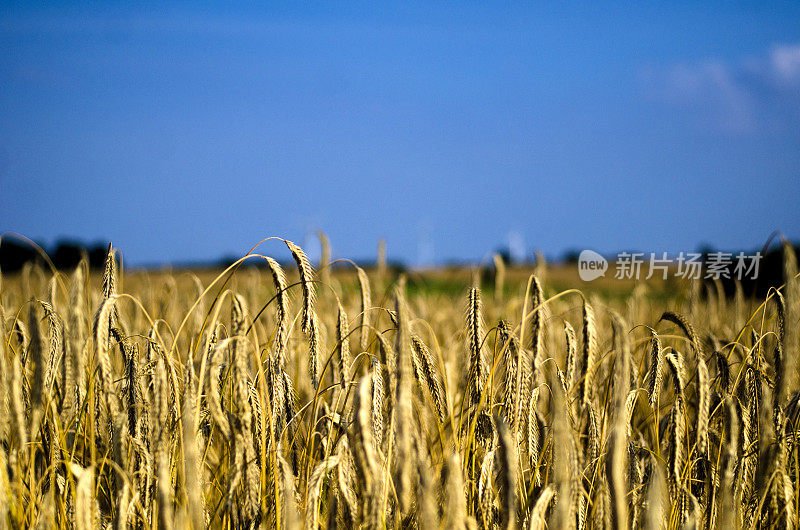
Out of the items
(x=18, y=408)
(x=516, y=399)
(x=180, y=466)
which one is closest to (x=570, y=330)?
(x=516, y=399)

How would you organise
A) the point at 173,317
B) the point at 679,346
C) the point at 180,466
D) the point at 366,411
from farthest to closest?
the point at 173,317
the point at 679,346
the point at 180,466
the point at 366,411

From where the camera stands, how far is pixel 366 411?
108 cm

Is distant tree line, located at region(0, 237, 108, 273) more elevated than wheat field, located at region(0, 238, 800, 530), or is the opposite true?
distant tree line, located at region(0, 237, 108, 273)

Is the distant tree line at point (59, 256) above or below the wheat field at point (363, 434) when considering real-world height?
above

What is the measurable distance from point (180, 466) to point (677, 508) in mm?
1560

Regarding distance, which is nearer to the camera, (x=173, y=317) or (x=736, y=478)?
(x=736, y=478)

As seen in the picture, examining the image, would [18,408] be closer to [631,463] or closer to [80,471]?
[80,471]

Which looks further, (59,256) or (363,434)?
(59,256)

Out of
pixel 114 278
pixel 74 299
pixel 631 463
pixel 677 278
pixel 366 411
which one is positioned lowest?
pixel 631 463

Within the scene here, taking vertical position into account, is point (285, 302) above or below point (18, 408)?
above

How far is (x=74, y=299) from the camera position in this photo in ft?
4.06

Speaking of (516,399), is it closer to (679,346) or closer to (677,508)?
(677,508)

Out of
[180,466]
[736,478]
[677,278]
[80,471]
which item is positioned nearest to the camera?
[80,471]

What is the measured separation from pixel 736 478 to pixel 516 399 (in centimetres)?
87
